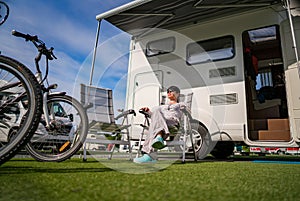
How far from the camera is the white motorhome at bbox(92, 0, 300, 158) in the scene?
316cm

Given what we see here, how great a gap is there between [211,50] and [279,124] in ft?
5.19

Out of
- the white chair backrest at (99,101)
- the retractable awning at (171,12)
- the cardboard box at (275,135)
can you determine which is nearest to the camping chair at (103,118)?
the white chair backrest at (99,101)

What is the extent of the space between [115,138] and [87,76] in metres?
1.14

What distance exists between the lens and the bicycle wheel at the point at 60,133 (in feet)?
8.36

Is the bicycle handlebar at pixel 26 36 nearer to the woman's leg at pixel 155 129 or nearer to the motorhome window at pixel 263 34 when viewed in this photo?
the woman's leg at pixel 155 129

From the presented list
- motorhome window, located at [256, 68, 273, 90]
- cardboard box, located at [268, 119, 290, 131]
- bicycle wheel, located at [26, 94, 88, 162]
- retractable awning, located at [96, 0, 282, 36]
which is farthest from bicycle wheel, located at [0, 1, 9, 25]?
motorhome window, located at [256, 68, 273, 90]

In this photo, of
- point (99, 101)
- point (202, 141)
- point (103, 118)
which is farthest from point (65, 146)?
point (202, 141)

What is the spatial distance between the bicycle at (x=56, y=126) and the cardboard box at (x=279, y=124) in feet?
9.20

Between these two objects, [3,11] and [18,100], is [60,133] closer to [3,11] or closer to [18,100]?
[18,100]

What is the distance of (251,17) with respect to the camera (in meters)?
3.51

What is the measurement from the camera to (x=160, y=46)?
4320 millimetres

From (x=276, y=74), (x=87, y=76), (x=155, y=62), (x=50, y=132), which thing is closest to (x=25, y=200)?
(x=50, y=132)

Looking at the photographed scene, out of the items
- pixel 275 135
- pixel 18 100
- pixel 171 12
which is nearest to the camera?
pixel 18 100

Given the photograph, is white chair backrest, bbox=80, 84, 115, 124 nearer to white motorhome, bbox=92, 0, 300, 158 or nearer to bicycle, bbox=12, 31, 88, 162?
bicycle, bbox=12, 31, 88, 162
